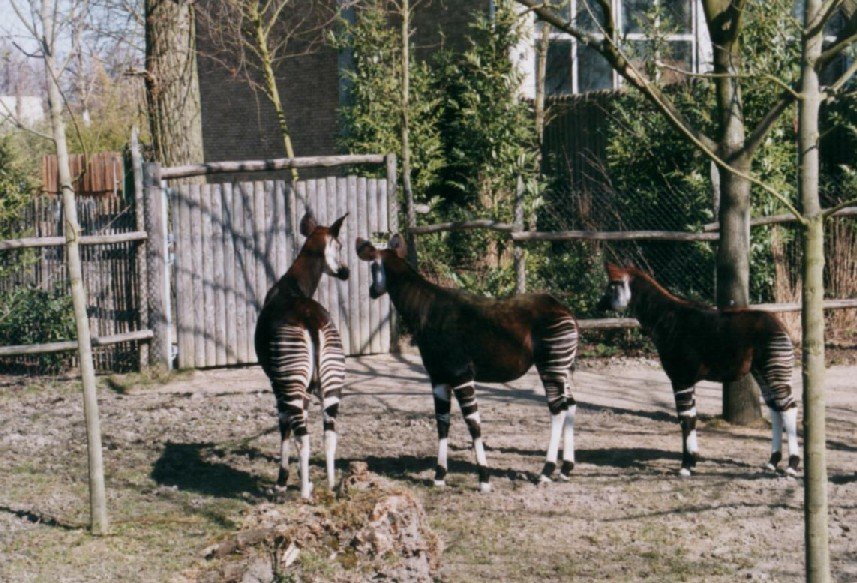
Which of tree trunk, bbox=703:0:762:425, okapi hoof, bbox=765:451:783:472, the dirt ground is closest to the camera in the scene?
the dirt ground

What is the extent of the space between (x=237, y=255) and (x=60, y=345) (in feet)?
7.01

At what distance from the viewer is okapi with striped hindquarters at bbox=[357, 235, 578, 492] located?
7.97 m

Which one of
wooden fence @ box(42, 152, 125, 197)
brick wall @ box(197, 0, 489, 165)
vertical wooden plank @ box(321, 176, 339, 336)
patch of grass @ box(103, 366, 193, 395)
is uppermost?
brick wall @ box(197, 0, 489, 165)

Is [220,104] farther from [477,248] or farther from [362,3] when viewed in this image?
[477,248]

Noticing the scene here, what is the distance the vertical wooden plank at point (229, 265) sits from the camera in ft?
42.7

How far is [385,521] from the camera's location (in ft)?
18.7

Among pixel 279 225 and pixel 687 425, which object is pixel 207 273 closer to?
pixel 279 225

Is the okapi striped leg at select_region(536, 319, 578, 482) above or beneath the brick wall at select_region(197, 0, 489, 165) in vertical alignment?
beneath

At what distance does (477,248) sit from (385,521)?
32.9 ft

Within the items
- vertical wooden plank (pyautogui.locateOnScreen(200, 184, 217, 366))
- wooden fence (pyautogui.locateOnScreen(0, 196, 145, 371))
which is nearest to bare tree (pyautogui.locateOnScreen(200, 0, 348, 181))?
vertical wooden plank (pyautogui.locateOnScreen(200, 184, 217, 366))

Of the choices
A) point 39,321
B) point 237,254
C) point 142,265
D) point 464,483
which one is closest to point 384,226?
point 237,254

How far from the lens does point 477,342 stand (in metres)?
8.02

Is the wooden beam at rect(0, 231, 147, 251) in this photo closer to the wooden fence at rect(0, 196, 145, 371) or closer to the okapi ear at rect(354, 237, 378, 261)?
the wooden fence at rect(0, 196, 145, 371)

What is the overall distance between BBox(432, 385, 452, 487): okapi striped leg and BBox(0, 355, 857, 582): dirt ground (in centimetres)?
10
